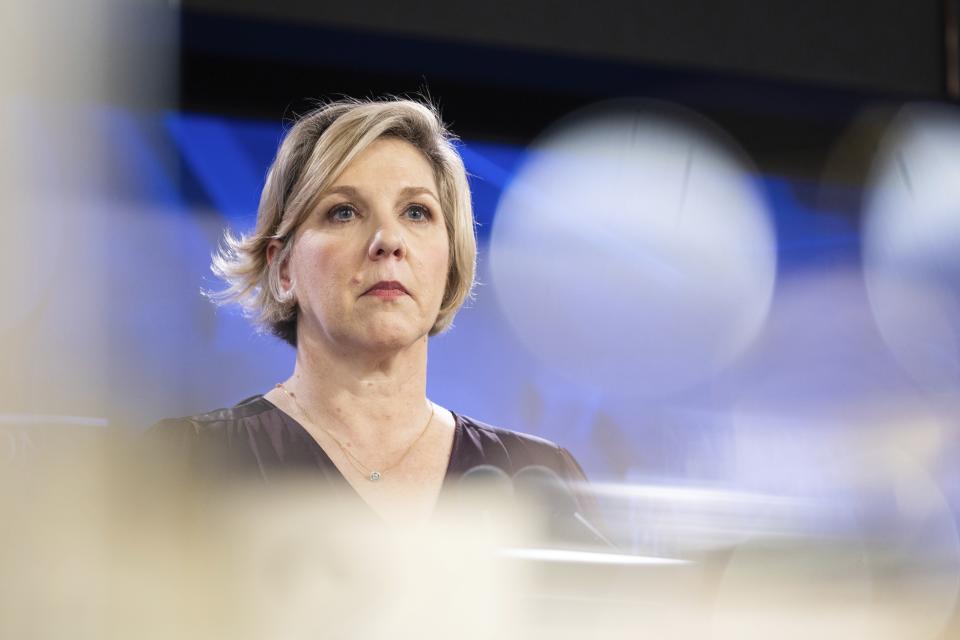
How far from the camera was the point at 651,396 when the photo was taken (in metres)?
1.95

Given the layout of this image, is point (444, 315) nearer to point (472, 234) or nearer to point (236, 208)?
point (472, 234)

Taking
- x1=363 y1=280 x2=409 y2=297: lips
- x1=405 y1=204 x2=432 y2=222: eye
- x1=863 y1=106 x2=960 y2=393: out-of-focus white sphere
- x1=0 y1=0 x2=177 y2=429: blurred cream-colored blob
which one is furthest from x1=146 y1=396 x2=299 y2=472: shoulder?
x1=863 y1=106 x2=960 y2=393: out-of-focus white sphere

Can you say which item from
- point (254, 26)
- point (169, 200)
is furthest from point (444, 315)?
point (254, 26)

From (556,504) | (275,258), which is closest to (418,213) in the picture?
(275,258)

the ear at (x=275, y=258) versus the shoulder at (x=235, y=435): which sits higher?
the ear at (x=275, y=258)

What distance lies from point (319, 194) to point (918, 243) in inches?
49.4

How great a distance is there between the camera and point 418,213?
5.91 feet

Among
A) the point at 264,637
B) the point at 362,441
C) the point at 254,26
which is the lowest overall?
the point at 264,637

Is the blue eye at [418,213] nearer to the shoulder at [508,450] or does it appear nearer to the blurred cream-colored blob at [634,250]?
the blurred cream-colored blob at [634,250]

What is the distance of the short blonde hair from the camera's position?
5.82 feet

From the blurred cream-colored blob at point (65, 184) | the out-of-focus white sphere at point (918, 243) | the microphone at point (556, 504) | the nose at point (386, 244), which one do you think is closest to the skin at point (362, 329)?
the nose at point (386, 244)

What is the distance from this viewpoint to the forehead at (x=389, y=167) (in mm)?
1768

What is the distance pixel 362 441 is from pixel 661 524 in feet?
1.90

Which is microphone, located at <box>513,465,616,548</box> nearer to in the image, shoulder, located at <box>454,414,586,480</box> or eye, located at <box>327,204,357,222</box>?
shoulder, located at <box>454,414,586,480</box>
